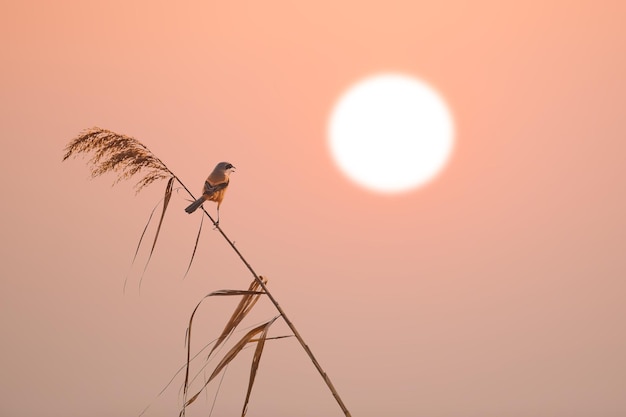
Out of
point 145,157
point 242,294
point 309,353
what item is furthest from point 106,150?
point 309,353

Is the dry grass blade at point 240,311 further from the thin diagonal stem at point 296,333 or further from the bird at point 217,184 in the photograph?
the bird at point 217,184

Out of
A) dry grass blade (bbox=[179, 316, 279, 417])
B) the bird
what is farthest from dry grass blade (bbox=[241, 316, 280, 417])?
the bird

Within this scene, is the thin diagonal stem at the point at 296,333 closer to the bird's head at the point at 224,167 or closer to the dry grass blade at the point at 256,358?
the dry grass blade at the point at 256,358

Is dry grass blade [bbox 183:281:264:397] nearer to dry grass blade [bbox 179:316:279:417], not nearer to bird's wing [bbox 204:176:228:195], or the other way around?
dry grass blade [bbox 179:316:279:417]

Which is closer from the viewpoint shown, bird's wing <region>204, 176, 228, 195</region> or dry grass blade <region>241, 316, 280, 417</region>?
dry grass blade <region>241, 316, 280, 417</region>

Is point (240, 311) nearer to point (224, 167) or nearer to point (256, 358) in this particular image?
point (256, 358)

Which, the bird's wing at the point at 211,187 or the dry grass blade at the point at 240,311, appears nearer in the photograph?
the dry grass blade at the point at 240,311

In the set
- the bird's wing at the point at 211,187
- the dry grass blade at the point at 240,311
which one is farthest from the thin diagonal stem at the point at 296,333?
the bird's wing at the point at 211,187

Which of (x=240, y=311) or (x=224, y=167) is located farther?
(x=224, y=167)

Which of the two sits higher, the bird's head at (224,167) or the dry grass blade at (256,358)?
the bird's head at (224,167)

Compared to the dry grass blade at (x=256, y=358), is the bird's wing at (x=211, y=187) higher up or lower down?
higher up

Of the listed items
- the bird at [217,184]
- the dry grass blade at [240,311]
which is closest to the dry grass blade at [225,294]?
the dry grass blade at [240,311]

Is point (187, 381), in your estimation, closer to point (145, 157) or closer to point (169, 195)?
point (169, 195)

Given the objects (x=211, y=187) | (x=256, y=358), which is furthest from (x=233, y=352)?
(x=211, y=187)
